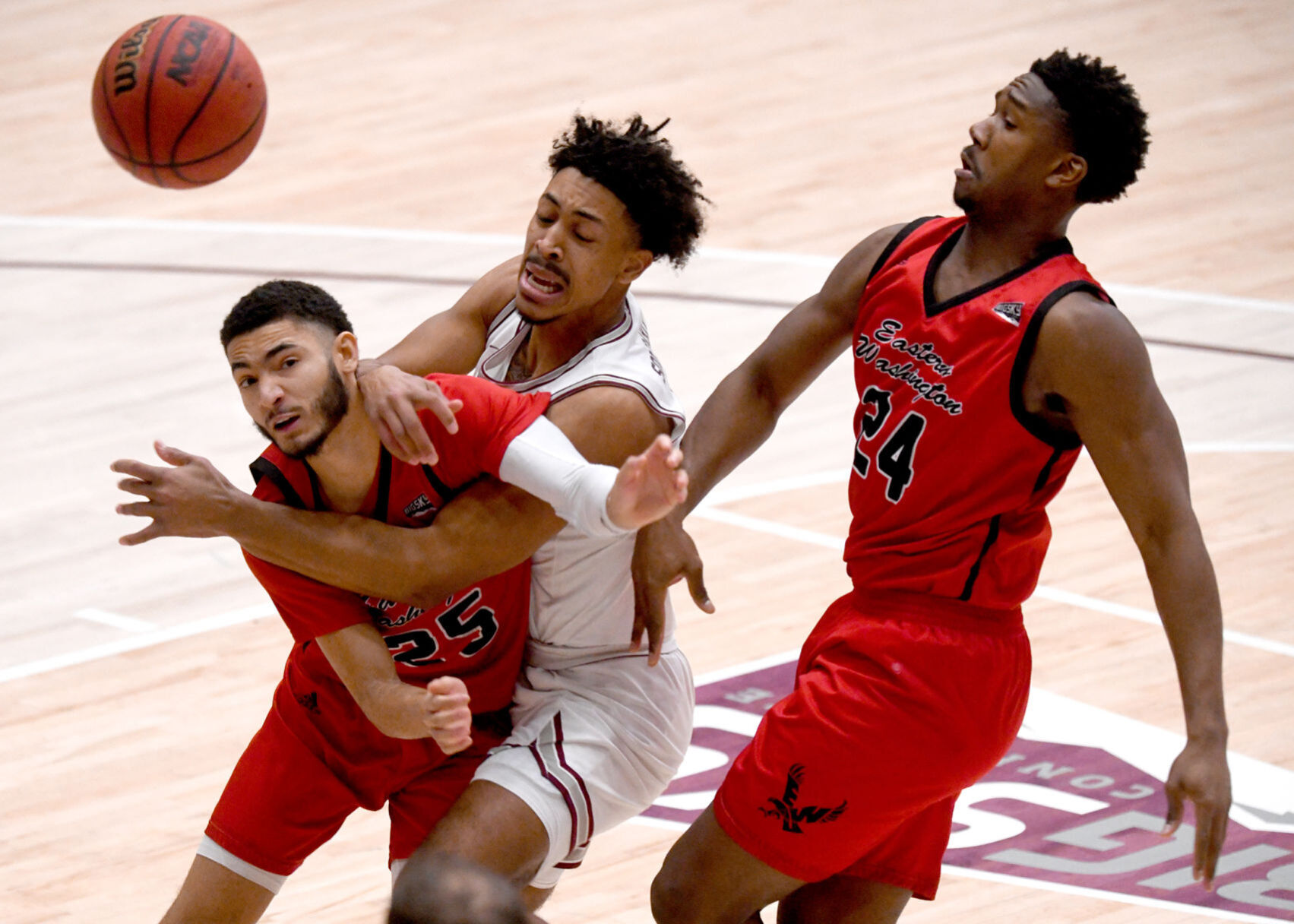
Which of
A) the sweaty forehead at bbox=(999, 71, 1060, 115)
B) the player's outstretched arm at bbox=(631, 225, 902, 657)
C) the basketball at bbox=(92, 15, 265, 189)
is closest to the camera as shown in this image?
the sweaty forehead at bbox=(999, 71, 1060, 115)

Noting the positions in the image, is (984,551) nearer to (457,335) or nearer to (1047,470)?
(1047,470)

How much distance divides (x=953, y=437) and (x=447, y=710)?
105cm

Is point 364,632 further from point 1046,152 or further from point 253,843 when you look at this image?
point 1046,152

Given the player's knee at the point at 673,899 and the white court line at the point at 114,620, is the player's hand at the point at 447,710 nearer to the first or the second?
the player's knee at the point at 673,899

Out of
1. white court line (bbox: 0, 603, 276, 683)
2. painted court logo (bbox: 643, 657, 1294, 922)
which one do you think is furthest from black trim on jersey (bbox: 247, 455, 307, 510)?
white court line (bbox: 0, 603, 276, 683)

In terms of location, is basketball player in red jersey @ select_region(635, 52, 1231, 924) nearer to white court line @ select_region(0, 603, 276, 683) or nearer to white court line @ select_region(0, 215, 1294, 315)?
white court line @ select_region(0, 603, 276, 683)

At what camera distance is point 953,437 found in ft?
12.5

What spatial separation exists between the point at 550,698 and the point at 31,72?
996 centimetres

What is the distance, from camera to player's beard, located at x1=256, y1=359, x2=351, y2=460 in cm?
379

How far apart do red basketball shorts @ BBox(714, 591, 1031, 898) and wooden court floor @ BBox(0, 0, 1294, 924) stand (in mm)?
1408

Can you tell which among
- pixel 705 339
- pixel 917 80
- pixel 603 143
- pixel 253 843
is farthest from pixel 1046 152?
pixel 917 80

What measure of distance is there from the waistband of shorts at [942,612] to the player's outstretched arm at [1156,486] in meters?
0.33

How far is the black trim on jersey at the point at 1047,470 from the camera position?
149 inches

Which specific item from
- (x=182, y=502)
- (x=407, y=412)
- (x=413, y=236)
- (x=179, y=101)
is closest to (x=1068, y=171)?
(x=407, y=412)
